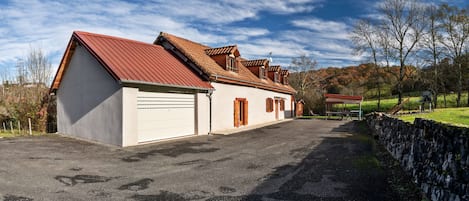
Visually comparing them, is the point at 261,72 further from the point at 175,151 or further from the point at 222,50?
the point at 175,151

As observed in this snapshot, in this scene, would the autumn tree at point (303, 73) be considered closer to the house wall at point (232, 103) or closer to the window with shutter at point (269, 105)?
the window with shutter at point (269, 105)

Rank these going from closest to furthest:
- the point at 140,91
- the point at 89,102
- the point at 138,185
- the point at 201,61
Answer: the point at 138,185
the point at 140,91
the point at 89,102
the point at 201,61

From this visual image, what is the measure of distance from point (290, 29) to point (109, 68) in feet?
57.5

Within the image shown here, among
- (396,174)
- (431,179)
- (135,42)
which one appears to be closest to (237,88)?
(135,42)

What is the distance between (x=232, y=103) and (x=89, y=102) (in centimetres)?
818

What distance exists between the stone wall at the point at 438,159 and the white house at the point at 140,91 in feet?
28.6

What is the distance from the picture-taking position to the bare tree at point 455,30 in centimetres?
2931

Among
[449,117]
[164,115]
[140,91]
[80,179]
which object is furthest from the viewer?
[449,117]

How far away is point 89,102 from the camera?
38.7 ft

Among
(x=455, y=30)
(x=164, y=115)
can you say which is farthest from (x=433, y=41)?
(x=164, y=115)

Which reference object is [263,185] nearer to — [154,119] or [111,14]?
[154,119]

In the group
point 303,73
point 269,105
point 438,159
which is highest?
point 303,73

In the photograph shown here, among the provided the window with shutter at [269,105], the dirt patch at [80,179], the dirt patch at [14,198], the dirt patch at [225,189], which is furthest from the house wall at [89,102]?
the window with shutter at [269,105]

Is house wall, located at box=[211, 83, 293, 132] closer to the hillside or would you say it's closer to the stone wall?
the stone wall
